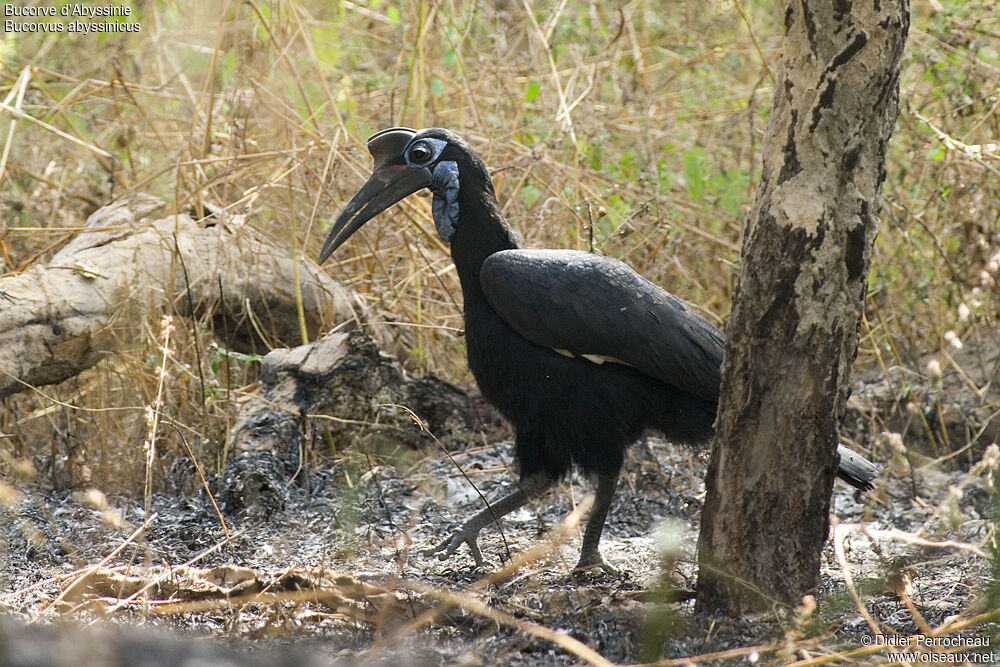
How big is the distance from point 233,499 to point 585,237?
5.72 ft

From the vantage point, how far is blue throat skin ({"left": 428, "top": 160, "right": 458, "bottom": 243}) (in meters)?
3.39

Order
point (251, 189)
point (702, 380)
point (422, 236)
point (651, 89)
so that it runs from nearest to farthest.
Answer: point (702, 380) < point (251, 189) < point (422, 236) < point (651, 89)

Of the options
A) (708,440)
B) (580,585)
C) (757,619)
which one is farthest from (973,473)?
(580,585)

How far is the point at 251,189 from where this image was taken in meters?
4.31

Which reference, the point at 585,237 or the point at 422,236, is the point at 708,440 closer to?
the point at 585,237

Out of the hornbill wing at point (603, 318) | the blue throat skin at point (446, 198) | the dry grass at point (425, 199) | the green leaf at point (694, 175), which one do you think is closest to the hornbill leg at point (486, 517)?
the hornbill wing at point (603, 318)

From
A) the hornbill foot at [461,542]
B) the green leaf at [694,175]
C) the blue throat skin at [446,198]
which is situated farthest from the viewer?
the green leaf at [694,175]

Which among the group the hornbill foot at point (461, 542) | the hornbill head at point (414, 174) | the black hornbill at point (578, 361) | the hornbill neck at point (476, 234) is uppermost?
the hornbill head at point (414, 174)

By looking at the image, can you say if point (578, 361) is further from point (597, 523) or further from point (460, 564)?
point (460, 564)

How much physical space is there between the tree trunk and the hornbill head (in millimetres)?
1234

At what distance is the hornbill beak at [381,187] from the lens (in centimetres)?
Answer: 351

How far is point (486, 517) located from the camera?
3.27 metres

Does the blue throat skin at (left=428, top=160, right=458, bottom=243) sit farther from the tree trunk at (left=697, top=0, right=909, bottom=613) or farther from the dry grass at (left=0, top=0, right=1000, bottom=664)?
the tree trunk at (left=697, top=0, right=909, bottom=613)

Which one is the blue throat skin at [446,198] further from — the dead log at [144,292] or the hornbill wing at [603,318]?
the dead log at [144,292]
